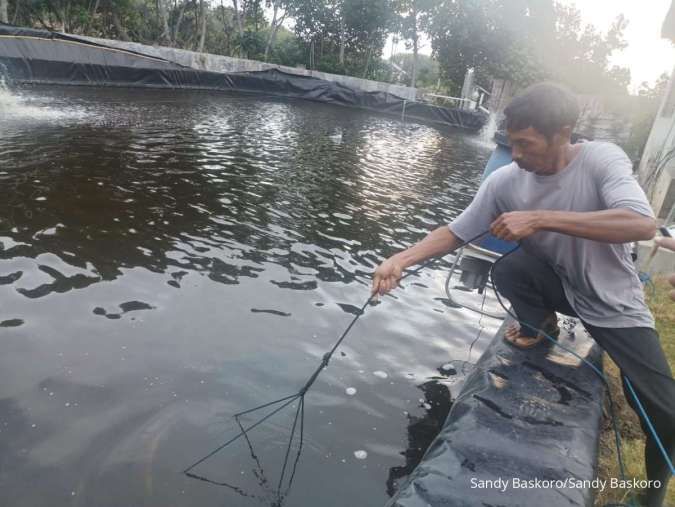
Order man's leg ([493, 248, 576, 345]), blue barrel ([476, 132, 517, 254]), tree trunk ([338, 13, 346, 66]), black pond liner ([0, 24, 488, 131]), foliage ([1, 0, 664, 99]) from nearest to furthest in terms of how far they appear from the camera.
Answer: man's leg ([493, 248, 576, 345]), blue barrel ([476, 132, 517, 254]), black pond liner ([0, 24, 488, 131]), foliage ([1, 0, 664, 99]), tree trunk ([338, 13, 346, 66])

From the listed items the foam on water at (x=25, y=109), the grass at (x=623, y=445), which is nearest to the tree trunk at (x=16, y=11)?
the foam on water at (x=25, y=109)

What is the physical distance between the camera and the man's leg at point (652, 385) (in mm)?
2373

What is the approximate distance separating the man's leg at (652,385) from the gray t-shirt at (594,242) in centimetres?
8

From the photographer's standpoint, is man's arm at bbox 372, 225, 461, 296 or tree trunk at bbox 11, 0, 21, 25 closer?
man's arm at bbox 372, 225, 461, 296

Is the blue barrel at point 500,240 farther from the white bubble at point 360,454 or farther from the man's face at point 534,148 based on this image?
the white bubble at point 360,454

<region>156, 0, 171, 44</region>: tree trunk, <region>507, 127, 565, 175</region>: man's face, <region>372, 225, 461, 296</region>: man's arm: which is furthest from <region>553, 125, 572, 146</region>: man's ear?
<region>156, 0, 171, 44</region>: tree trunk

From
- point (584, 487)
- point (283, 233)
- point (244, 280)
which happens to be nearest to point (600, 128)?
point (283, 233)

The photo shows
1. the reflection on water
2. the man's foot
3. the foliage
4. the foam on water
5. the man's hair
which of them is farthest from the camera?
the foliage

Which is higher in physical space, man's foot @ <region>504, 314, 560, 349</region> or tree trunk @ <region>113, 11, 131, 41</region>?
tree trunk @ <region>113, 11, 131, 41</region>

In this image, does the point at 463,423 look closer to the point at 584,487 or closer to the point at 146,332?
the point at 584,487

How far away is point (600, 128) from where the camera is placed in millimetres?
22625

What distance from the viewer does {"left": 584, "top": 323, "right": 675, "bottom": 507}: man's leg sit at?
7.79 ft

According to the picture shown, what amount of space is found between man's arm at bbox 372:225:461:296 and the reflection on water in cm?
113

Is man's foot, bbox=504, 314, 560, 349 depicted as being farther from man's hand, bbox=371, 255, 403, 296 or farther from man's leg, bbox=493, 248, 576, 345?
man's hand, bbox=371, 255, 403, 296
